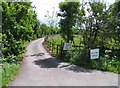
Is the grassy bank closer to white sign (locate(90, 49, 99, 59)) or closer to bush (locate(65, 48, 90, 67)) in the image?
bush (locate(65, 48, 90, 67))

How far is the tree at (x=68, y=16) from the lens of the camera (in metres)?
24.9

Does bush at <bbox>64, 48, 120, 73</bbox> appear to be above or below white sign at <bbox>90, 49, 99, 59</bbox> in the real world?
below

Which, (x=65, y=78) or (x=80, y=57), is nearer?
(x=65, y=78)

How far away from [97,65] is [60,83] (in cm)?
564

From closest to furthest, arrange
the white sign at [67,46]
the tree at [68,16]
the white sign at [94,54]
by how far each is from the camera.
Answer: the white sign at [94,54], the white sign at [67,46], the tree at [68,16]

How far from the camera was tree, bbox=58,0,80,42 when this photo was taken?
81.7ft

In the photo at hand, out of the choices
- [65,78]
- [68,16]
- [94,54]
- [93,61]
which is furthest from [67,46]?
[65,78]

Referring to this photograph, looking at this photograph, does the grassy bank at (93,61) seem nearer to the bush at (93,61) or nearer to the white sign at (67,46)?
the bush at (93,61)

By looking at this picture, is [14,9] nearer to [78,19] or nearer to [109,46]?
[78,19]

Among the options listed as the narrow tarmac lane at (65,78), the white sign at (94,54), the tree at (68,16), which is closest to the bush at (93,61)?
the white sign at (94,54)

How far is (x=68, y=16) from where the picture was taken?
2544 centimetres

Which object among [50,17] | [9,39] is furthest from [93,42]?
[50,17]

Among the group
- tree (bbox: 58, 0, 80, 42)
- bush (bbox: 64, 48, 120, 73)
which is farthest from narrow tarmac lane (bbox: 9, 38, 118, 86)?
tree (bbox: 58, 0, 80, 42)

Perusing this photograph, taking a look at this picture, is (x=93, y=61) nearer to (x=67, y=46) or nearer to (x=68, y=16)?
(x=67, y=46)
